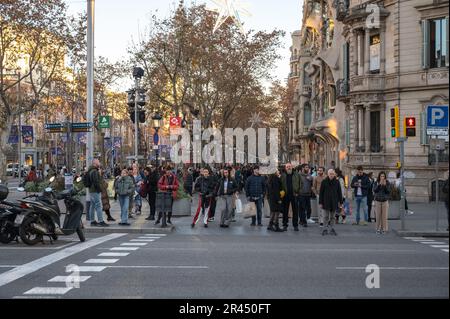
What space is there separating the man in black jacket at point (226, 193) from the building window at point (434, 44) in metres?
16.5

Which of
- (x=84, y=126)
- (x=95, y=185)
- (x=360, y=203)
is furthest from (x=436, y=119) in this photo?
(x=84, y=126)

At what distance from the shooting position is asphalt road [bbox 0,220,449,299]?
913 cm

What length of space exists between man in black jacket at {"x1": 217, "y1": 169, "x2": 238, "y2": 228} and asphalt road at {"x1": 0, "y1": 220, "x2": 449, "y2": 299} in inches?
94.2

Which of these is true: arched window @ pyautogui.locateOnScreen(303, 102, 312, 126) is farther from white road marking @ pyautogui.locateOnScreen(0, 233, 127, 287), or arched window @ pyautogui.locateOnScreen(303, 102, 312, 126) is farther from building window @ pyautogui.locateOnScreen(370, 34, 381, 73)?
white road marking @ pyautogui.locateOnScreen(0, 233, 127, 287)

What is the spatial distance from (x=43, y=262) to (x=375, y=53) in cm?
2727

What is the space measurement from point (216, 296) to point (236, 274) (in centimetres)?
191

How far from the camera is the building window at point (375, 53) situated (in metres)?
35.4

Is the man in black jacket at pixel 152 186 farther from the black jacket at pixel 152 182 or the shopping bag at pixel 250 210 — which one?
the shopping bag at pixel 250 210

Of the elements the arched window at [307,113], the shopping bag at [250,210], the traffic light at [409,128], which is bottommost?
the shopping bag at [250,210]

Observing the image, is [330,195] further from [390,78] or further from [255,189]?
[390,78]

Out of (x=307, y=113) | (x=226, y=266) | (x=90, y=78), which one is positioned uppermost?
(x=307, y=113)

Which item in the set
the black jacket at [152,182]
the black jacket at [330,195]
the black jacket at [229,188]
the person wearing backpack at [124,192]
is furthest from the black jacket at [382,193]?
the black jacket at [152,182]

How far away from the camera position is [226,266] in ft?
38.1

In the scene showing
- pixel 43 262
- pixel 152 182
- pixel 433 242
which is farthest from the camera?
pixel 152 182
